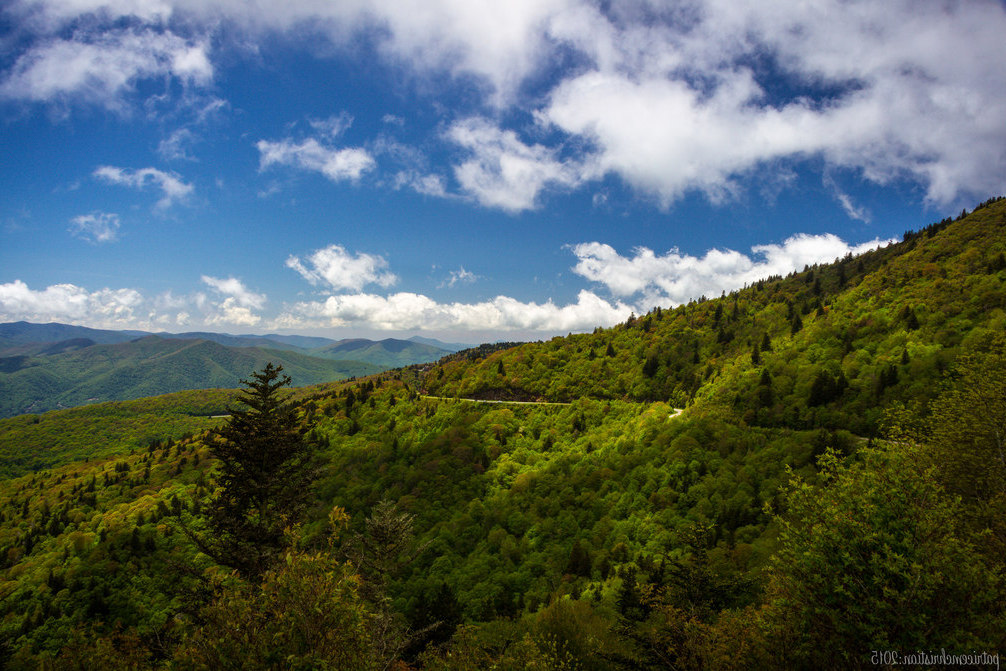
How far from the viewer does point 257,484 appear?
22203mm

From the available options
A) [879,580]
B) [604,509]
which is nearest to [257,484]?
[879,580]

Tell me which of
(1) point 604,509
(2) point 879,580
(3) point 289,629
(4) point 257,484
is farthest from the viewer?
(1) point 604,509

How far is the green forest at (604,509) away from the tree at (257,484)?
171mm

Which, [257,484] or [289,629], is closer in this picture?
[289,629]

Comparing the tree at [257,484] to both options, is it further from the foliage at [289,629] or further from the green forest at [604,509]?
the foliage at [289,629]

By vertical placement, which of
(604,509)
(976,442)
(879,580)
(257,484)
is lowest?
(604,509)

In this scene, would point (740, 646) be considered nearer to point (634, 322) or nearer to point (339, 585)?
point (339, 585)

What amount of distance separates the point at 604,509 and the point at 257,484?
51782 millimetres

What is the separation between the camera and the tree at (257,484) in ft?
67.4

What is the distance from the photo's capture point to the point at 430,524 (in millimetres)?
75688

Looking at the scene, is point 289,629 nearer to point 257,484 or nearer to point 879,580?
point 257,484

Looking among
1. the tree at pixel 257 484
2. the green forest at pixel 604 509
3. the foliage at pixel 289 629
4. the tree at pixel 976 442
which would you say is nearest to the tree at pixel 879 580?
the green forest at pixel 604 509

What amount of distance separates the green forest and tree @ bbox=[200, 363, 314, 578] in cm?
17

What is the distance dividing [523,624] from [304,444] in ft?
94.9
